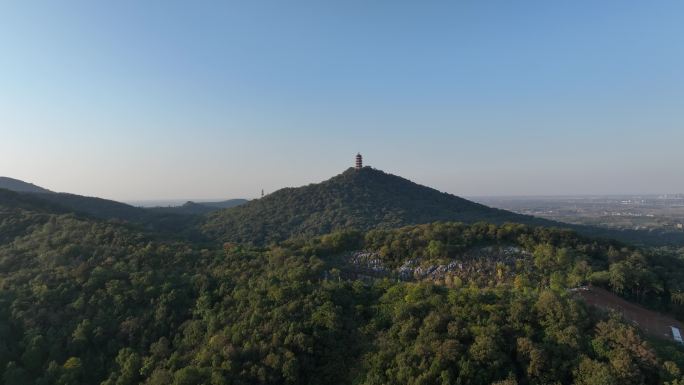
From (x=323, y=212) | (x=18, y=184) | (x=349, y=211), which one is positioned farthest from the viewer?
(x=18, y=184)

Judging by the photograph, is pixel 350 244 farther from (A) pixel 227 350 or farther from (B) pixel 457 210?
(B) pixel 457 210

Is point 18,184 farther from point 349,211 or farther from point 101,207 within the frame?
point 349,211

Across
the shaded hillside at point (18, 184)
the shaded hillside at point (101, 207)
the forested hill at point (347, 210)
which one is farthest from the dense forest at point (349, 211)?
the shaded hillside at point (18, 184)

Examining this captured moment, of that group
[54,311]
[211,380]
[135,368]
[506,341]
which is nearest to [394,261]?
[506,341]

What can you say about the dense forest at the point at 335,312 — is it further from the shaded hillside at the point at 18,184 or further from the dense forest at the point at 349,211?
the shaded hillside at the point at 18,184

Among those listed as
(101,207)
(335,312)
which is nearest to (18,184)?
(101,207)
